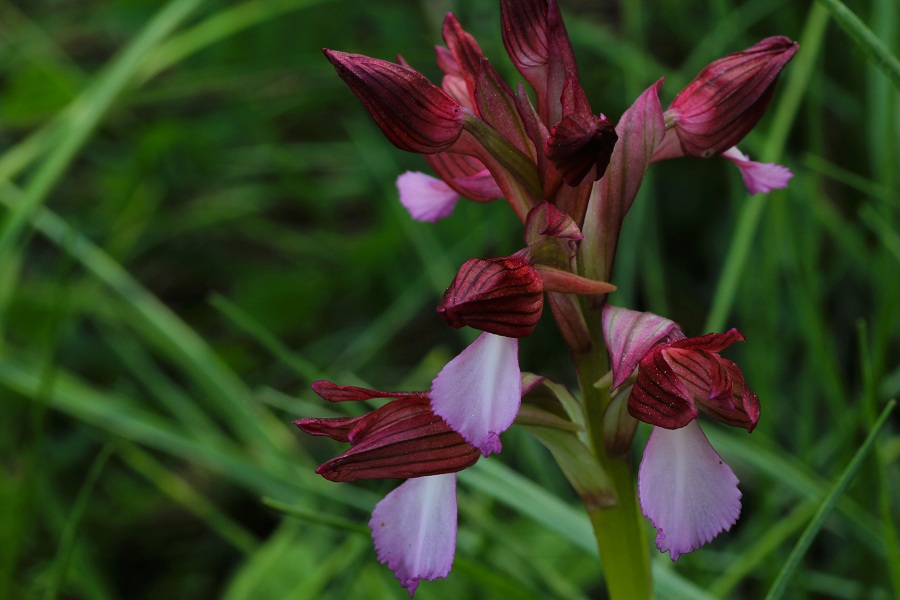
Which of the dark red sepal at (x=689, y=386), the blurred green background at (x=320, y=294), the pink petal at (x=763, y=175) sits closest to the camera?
the dark red sepal at (x=689, y=386)

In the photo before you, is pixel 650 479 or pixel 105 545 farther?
pixel 105 545

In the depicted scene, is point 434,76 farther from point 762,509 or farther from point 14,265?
point 762,509

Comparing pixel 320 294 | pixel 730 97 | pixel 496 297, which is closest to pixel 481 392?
pixel 496 297

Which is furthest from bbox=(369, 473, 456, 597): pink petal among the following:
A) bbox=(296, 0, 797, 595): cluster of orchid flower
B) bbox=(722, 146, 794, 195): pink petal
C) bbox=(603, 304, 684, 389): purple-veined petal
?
bbox=(722, 146, 794, 195): pink petal

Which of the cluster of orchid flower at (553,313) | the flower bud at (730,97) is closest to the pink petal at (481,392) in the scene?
the cluster of orchid flower at (553,313)

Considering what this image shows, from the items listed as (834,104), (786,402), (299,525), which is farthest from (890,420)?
(299,525)

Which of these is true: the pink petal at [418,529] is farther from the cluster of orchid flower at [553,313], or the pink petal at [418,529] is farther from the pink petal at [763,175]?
the pink petal at [763,175]

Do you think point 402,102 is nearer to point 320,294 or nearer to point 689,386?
point 689,386
